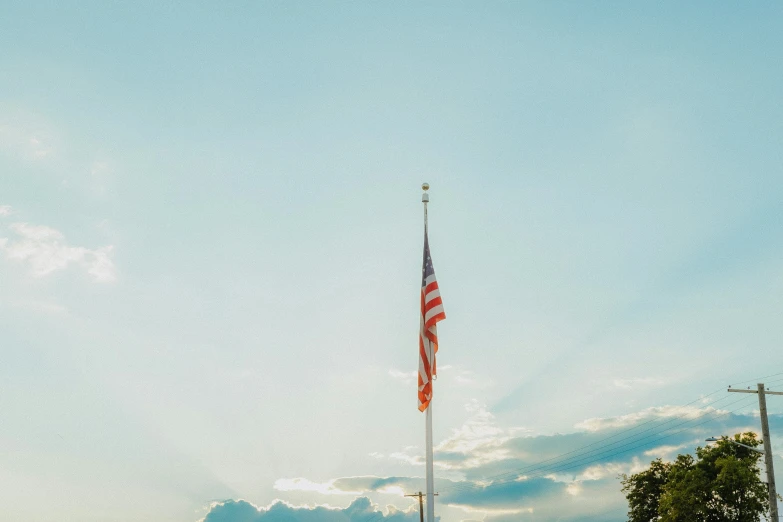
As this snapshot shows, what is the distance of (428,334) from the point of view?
2014 cm

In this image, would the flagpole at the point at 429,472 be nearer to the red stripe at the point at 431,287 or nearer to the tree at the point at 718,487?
the red stripe at the point at 431,287

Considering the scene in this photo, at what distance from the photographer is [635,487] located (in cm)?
7300

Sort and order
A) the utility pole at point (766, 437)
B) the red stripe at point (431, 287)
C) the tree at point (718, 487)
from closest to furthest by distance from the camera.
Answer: the red stripe at point (431, 287)
the utility pole at point (766, 437)
the tree at point (718, 487)

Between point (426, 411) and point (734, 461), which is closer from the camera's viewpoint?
point (426, 411)

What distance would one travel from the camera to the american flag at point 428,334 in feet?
64.8

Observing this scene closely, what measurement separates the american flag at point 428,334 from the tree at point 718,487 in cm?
4143

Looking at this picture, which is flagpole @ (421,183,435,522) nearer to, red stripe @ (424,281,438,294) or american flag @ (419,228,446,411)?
american flag @ (419,228,446,411)

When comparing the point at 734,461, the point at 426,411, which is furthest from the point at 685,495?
the point at 426,411

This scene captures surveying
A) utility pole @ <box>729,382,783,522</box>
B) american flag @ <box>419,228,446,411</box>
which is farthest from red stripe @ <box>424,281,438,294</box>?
utility pole @ <box>729,382,783,522</box>

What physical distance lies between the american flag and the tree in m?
41.4

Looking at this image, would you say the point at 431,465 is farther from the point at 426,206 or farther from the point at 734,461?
the point at 734,461

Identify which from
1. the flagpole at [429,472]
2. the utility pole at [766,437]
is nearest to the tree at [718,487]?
Result: the utility pole at [766,437]

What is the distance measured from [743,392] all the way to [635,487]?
36370 millimetres

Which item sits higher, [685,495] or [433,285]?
[433,285]
